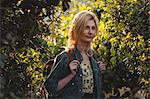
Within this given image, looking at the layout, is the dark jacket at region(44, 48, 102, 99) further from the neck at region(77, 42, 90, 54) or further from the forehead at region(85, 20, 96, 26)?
the forehead at region(85, 20, 96, 26)

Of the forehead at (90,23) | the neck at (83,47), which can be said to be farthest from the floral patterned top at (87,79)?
the forehead at (90,23)

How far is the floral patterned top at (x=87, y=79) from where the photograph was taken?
3428 mm

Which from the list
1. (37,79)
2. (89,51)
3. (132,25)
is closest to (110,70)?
(132,25)

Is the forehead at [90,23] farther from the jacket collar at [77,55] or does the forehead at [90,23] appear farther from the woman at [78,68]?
the jacket collar at [77,55]

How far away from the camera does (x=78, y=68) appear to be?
3.40 metres

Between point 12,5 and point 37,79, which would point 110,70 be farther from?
point 12,5

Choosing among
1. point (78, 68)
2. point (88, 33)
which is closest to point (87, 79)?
point (78, 68)

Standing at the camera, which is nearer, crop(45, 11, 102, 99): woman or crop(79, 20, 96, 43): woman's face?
crop(45, 11, 102, 99): woman

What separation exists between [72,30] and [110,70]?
9.71ft

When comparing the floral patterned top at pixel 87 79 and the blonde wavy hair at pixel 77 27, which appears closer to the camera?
the floral patterned top at pixel 87 79

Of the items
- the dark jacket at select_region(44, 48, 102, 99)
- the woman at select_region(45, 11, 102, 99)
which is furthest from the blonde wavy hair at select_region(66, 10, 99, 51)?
the dark jacket at select_region(44, 48, 102, 99)

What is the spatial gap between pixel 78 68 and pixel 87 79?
126 mm

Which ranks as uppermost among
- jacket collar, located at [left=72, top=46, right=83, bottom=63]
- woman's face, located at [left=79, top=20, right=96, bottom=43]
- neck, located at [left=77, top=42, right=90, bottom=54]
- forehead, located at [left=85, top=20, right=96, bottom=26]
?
forehead, located at [left=85, top=20, right=96, bottom=26]

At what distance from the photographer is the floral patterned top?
343 centimetres
